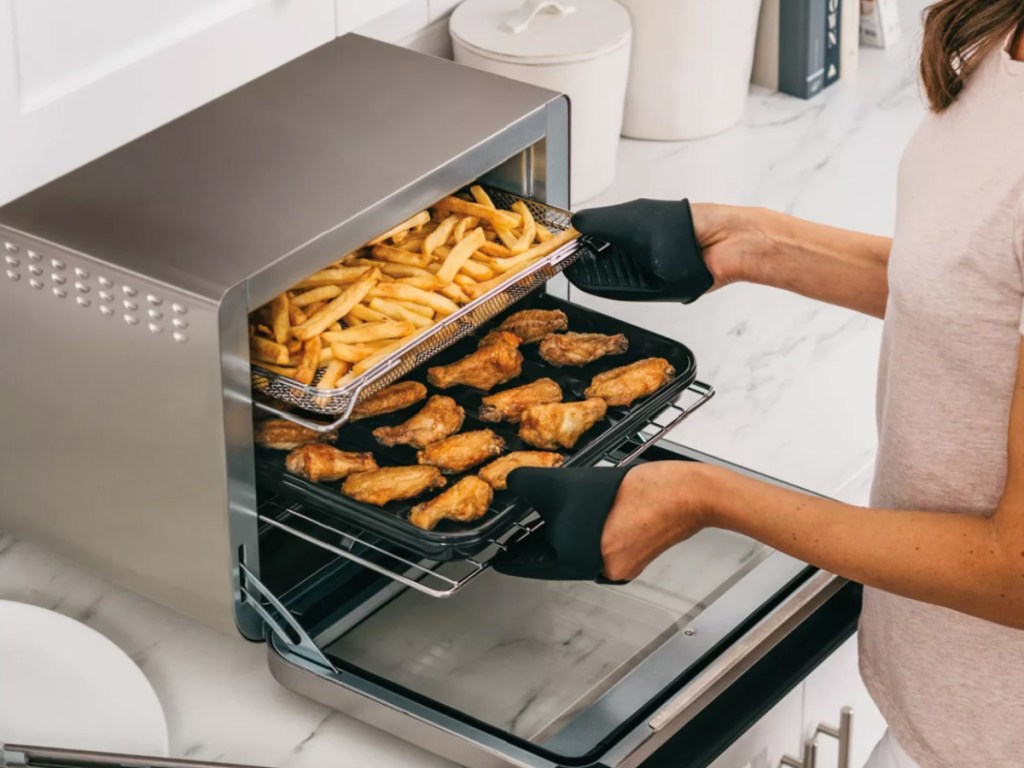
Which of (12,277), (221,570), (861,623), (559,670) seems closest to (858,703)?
(861,623)

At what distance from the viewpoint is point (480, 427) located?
4.56 feet

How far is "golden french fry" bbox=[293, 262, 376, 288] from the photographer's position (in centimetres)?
139

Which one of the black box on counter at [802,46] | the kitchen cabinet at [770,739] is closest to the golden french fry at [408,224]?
the kitchen cabinet at [770,739]

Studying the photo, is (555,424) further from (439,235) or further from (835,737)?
(835,737)

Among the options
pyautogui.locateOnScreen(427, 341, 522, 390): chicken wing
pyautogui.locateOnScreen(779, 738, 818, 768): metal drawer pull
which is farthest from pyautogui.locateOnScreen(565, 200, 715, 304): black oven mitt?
pyautogui.locateOnScreen(779, 738, 818, 768): metal drawer pull

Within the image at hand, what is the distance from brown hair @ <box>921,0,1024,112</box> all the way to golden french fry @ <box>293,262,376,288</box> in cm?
52

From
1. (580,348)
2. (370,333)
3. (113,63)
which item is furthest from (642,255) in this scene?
(113,63)

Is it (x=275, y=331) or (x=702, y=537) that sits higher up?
(x=275, y=331)

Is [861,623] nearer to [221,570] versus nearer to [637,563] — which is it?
[637,563]

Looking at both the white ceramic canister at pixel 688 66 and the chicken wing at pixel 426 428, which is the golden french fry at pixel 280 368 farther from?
the white ceramic canister at pixel 688 66

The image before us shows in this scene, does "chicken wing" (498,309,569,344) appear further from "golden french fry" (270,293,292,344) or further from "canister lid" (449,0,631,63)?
"canister lid" (449,0,631,63)

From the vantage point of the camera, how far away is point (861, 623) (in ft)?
4.68

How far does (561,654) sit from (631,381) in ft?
0.83

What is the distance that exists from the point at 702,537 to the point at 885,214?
827 millimetres
